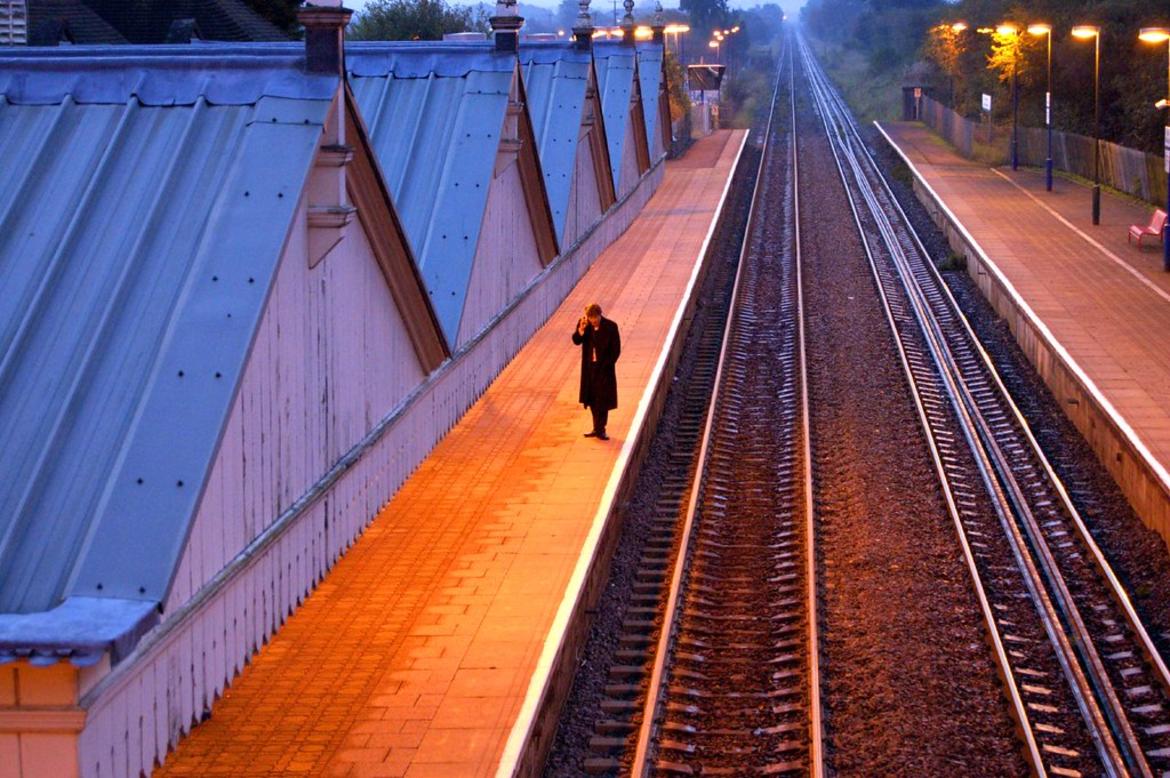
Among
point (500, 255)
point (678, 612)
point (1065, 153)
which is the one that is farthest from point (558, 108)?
point (1065, 153)

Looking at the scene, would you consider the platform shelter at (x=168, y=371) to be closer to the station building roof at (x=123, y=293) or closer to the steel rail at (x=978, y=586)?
the station building roof at (x=123, y=293)

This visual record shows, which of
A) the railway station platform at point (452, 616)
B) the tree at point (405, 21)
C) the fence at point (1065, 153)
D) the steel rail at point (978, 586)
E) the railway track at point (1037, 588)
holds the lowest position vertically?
the railway track at point (1037, 588)

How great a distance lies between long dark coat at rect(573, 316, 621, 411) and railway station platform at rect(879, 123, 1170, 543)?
5.15m

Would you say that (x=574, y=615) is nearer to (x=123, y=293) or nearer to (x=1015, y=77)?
(x=123, y=293)

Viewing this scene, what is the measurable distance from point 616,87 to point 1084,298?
386 inches

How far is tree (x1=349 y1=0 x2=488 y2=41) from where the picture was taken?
4969cm

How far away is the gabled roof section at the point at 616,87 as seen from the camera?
28.5 metres

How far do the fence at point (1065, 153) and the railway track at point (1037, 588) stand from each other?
15735 mm

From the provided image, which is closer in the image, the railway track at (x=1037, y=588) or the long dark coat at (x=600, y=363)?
the railway track at (x=1037, y=588)

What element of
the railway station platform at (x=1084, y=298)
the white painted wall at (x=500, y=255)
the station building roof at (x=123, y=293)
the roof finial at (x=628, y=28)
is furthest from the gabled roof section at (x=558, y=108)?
the roof finial at (x=628, y=28)

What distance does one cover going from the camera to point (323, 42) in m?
8.24

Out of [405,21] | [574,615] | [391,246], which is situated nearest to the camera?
[391,246]

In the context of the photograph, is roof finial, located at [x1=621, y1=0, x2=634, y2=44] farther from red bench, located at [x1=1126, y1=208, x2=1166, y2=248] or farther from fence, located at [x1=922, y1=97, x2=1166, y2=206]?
fence, located at [x1=922, y1=97, x2=1166, y2=206]

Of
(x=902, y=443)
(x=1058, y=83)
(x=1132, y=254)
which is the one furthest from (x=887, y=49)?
(x=902, y=443)
